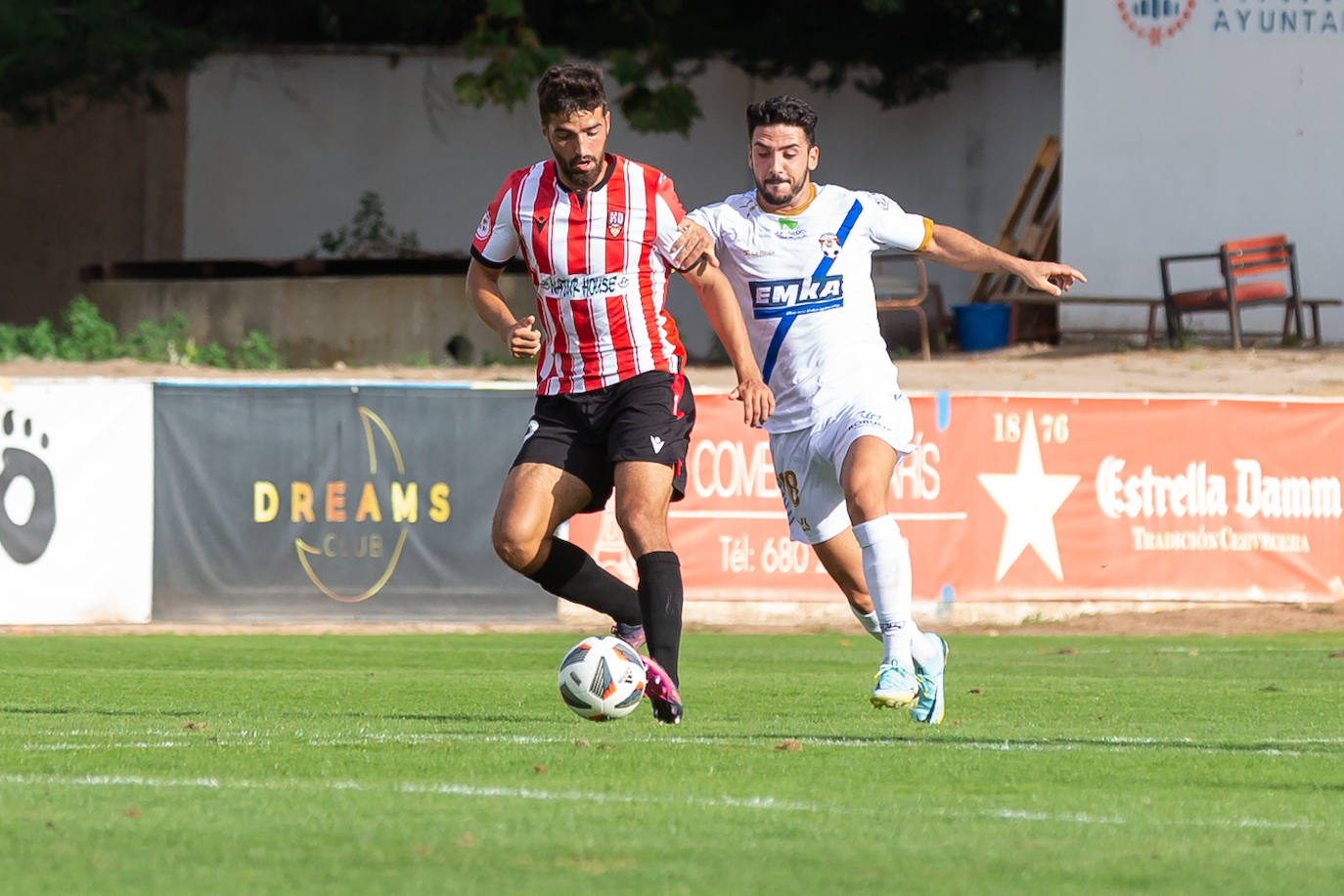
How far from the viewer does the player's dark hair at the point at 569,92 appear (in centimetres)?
708

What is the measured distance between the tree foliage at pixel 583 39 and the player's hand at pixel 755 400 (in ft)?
59.6

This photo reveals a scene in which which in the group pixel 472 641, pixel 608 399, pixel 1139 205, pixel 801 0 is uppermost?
pixel 801 0

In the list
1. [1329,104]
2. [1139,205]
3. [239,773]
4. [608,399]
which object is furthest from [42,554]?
[1329,104]

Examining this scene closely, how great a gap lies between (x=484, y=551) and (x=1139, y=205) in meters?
11.7

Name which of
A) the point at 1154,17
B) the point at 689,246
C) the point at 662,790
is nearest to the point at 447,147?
the point at 1154,17

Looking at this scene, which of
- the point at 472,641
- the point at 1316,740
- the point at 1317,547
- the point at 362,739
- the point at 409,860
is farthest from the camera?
the point at 1317,547

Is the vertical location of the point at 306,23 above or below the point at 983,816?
above

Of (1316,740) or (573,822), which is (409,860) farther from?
(1316,740)

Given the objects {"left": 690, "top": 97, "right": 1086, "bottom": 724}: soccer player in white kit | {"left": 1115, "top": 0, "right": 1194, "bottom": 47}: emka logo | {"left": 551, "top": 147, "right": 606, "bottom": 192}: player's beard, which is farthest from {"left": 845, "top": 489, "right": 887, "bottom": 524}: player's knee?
{"left": 1115, "top": 0, "right": 1194, "bottom": 47}: emka logo

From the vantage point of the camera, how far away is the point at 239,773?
18.6 feet

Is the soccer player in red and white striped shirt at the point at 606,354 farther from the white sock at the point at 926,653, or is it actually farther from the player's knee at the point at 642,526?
the white sock at the point at 926,653

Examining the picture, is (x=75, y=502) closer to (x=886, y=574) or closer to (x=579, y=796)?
(x=886, y=574)

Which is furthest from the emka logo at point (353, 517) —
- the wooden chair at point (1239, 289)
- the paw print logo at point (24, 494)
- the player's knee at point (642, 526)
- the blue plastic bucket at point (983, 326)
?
the blue plastic bucket at point (983, 326)

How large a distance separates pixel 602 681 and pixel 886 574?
127cm
